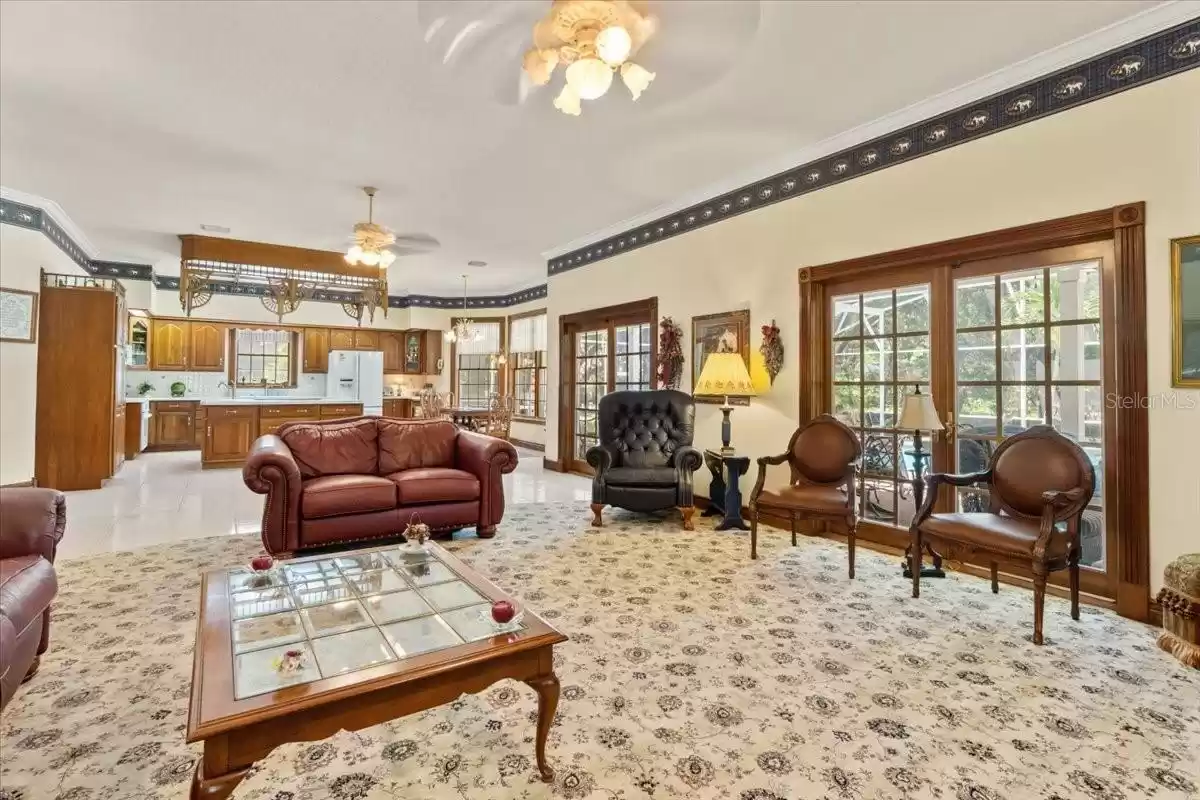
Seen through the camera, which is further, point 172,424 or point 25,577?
point 172,424

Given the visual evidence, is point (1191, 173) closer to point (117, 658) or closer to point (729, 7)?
point (729, 7)

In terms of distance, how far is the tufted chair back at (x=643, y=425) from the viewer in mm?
5176

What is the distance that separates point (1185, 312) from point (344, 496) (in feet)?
15.6

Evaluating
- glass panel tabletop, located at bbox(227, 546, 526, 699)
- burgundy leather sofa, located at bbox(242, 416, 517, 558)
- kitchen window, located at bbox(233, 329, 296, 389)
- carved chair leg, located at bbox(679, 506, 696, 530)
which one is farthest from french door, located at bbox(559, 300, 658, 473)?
kitchen window, located at bbox(233, 329, 296, 389)

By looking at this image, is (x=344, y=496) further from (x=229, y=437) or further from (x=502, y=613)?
(x=229, y=437)

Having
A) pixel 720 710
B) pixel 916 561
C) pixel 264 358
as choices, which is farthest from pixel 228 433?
pixel 916 561

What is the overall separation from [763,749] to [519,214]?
5379mm

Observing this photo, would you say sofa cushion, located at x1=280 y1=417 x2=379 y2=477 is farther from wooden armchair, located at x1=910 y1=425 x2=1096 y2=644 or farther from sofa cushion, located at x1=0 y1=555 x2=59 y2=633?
wooden armchair, located at x1=910 y1=425 x2=1096 y2=644

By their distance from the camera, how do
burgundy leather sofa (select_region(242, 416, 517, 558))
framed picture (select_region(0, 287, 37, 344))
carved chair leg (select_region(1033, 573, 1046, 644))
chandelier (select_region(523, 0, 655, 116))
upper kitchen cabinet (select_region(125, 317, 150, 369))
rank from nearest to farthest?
chandelier (select_region(523, 0, 655, 116)) < carved chair leg (select_region(1033, 573, 1046, 644)) < burgundy leather sofa (select_region(242, 416, 517, 558)) < framed picture (select_region(0, 287, 37, 344)) < upper kitchen cabinet (select_region(125, 317, 150, 369))

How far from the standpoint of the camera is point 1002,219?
3.34 meters

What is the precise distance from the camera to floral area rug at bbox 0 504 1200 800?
5.41 ft

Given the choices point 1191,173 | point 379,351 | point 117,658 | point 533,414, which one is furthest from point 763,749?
point 379,351

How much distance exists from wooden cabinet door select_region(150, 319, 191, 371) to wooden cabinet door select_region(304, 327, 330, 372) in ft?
5.75

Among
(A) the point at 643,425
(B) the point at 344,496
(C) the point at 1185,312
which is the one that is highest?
(C) the point at 1185,312
